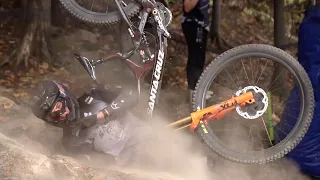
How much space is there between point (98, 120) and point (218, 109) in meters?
0.98

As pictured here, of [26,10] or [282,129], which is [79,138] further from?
[26,10]

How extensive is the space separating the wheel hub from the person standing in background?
691mm

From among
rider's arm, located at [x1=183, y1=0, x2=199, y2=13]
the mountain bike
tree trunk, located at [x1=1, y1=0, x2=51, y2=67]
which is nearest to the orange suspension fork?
the mountain bike

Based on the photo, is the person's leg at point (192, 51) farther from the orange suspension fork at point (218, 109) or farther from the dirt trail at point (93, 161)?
the orange suspension fork at point (218, 109)

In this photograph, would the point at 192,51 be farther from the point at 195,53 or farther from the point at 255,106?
the point at 255,106

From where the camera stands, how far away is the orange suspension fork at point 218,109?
13.2ft

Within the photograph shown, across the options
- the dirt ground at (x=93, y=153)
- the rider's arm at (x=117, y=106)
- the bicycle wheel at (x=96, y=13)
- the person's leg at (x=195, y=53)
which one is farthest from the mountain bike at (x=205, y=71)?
the person's leg at (x=195, y=53)

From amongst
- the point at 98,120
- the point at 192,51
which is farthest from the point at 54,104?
the point at 192,51

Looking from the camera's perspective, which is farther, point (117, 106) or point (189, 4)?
point (189, 4)

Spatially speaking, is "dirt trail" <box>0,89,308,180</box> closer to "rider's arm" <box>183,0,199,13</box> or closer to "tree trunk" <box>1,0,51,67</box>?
"rider's arm" <box>183,0,199,13</box>

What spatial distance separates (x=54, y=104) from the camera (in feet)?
12.2

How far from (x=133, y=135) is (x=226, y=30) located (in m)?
6.38

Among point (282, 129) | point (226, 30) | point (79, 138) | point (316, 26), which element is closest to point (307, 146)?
point (282, 129)

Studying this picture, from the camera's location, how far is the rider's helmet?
373 cm
